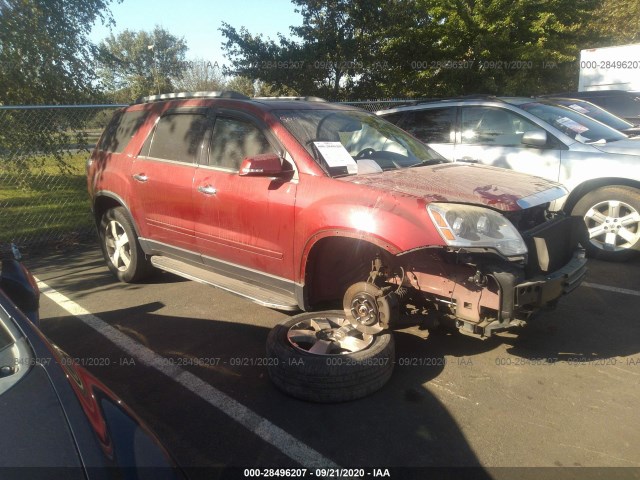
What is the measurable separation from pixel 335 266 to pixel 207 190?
1.29 meters

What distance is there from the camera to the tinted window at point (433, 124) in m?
6.91

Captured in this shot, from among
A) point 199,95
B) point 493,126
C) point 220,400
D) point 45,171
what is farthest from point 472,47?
point 220,400

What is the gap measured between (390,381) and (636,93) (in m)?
9.69

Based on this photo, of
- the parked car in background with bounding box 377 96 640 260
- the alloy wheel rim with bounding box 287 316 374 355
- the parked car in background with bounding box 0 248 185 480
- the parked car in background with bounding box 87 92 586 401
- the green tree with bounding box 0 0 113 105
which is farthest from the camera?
the green tree with bounding box 0 0 113 105

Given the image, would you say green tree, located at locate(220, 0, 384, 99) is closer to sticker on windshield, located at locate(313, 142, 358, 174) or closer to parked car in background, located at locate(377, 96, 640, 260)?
parked car in background, located at locate(377, 96, 640, 260)

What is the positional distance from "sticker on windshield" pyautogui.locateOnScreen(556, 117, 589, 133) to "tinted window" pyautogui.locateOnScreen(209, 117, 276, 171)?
4.10 metres

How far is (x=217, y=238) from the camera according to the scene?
14.0 feet

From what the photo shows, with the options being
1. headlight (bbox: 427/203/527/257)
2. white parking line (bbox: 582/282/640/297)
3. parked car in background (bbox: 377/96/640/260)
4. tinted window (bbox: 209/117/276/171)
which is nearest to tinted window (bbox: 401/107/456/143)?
parked car in background (bbox: 377/96/640/260)

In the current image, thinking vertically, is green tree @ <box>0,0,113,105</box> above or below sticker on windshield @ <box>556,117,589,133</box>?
above

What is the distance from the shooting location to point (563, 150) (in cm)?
585

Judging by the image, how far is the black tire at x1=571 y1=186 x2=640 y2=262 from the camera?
5531mm

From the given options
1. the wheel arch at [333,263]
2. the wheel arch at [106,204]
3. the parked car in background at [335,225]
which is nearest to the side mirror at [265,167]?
the parked car in background at [335,225]

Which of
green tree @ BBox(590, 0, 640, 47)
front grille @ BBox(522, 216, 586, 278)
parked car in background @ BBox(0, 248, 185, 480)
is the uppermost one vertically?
green tree @ BBox(590, 0, 640, 47)

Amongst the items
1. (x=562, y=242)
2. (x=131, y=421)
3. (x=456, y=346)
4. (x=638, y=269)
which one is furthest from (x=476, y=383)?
(x=638, y=269)
